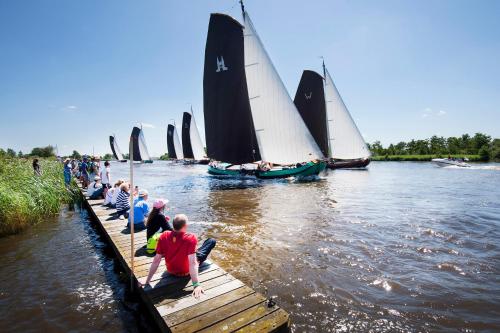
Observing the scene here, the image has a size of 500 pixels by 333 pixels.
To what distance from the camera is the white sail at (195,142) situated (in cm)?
7596

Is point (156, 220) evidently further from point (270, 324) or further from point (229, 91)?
point (229, 91)

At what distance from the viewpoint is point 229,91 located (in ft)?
101

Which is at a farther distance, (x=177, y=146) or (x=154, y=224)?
(x=177, y=146)

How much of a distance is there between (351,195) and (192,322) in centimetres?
1823

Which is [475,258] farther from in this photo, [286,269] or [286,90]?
[286,90]

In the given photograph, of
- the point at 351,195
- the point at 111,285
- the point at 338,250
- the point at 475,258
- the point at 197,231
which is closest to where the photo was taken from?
the point at 111,285

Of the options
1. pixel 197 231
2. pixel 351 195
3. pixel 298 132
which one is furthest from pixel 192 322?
pixel 298 132

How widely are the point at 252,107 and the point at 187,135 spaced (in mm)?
51571

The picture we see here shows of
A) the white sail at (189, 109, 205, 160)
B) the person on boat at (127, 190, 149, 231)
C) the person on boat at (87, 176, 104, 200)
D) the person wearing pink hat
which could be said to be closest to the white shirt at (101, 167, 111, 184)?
the person on boat at (87, 176, 104, 200)

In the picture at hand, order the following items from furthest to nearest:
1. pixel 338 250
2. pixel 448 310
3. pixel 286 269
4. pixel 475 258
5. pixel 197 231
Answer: pixel 197 231 < pixel 338 250 < pixel 475 258 < pixel 286 269 < pixel 448 310

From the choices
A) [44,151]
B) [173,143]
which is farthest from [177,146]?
[44,151]

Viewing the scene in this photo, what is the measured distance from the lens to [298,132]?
97.4 feet

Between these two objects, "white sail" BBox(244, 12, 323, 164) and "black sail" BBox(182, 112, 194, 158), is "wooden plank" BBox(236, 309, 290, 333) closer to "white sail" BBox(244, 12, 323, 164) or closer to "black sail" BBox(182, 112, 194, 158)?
"white sail" BBox(244, 12, 323, 164)

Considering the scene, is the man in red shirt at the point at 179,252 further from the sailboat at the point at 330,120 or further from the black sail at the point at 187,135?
the black sail at the point at 187,135
